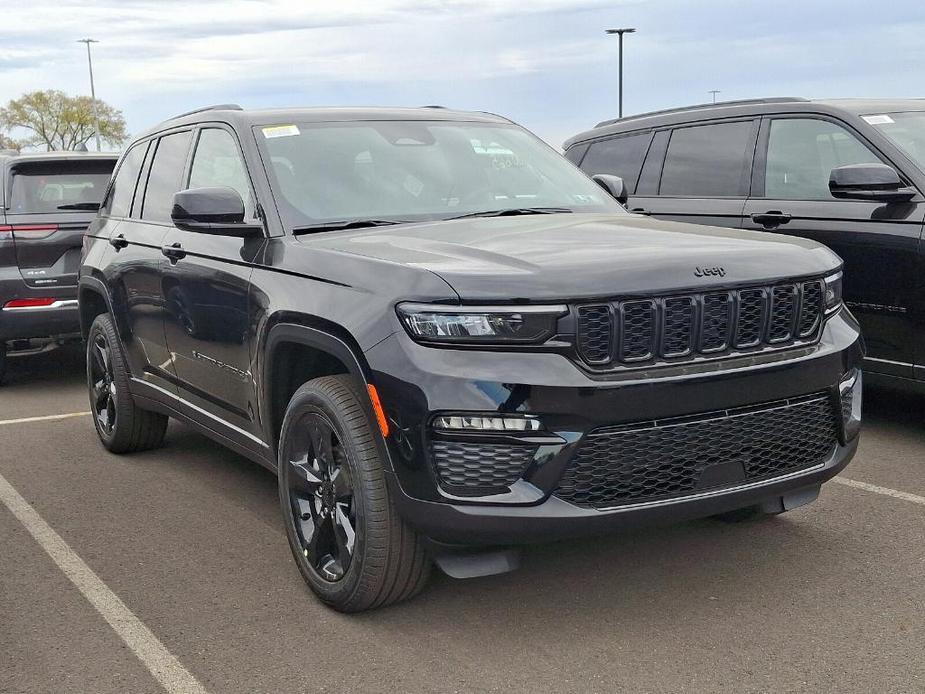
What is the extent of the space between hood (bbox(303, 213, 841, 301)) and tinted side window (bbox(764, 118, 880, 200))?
8.19ft

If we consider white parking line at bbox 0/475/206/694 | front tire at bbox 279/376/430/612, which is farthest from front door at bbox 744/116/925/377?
white parking line at bbox 0/475/206/694

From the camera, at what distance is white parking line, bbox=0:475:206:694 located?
3.65 m

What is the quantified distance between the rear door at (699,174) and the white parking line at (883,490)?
2.06 m

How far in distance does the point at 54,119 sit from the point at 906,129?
93.9 metres

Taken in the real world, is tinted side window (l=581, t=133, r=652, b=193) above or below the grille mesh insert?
above

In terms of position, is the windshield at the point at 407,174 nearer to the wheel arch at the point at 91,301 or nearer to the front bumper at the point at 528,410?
the front bumper at the point at 528,410

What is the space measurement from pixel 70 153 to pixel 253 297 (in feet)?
19.1

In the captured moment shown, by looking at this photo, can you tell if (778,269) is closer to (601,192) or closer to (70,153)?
(601,192)

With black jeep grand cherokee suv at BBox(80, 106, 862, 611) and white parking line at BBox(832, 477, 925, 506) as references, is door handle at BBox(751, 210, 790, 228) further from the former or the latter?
black jeep grand cherokee suv at BBox(80, 106, 862, 611)

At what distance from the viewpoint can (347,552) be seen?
3986 mm

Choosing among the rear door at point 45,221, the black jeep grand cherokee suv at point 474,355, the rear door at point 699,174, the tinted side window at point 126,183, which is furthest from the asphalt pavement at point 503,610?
the rear door at point 45,221

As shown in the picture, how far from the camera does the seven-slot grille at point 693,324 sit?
3584mm

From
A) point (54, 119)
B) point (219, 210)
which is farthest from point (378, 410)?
point (54, 119)

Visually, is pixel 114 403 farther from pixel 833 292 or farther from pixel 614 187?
pixel 833 292
